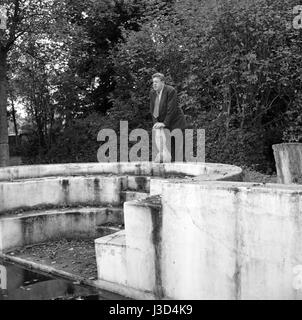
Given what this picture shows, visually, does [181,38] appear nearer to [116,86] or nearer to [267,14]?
[267,14]

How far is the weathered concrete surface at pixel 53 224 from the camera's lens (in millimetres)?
6902

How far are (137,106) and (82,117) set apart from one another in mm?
3354

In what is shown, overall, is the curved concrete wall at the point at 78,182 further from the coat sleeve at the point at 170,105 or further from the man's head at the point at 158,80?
the man's head at the point at 158,80

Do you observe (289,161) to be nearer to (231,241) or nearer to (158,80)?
(158,80)

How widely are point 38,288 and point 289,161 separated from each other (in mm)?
4778

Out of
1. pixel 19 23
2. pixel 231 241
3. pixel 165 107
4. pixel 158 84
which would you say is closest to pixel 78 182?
pixel 165 107

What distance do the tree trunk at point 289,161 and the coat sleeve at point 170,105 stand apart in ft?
6.60

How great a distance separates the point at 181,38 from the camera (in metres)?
15.2

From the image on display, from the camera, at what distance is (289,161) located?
25.7ft

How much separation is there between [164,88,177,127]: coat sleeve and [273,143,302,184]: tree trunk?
6.60 feet
